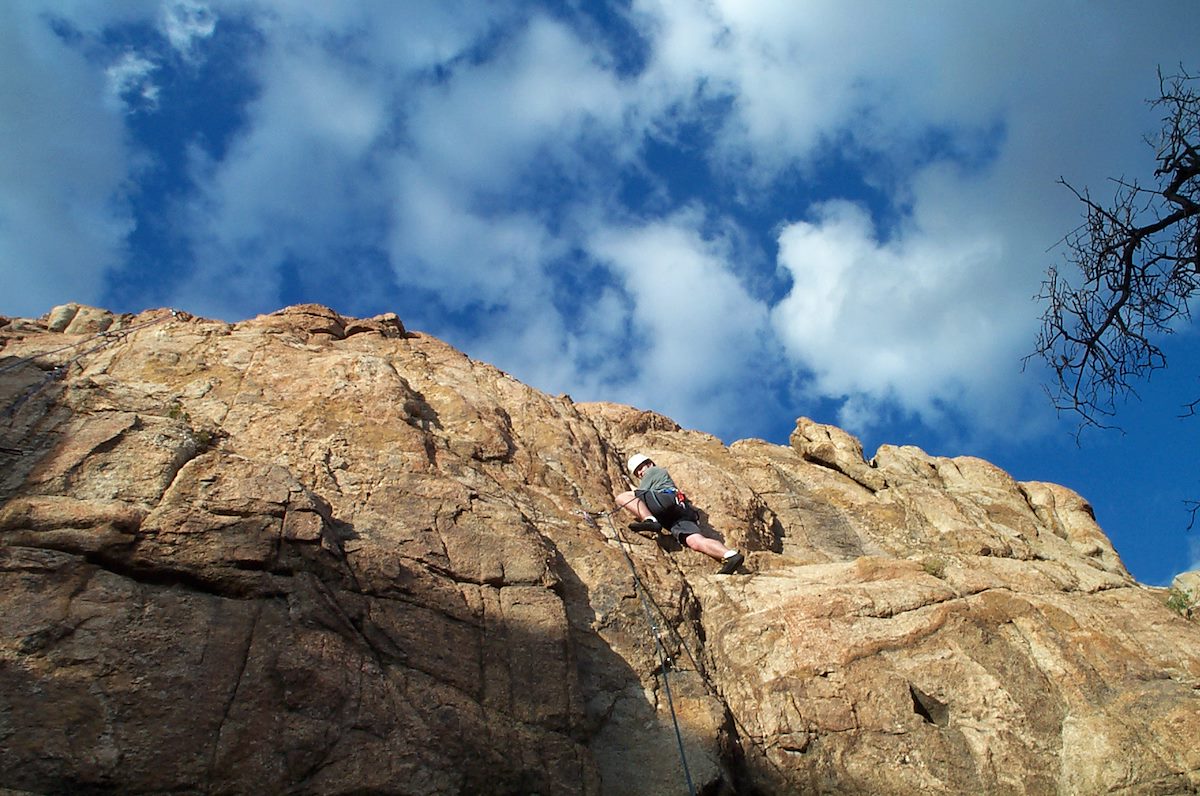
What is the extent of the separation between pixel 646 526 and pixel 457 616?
433cm

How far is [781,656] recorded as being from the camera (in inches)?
398

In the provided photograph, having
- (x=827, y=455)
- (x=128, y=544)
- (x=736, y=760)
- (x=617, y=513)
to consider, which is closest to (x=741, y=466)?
(x=827, y=455)

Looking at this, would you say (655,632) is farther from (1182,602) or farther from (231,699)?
(1182,602)

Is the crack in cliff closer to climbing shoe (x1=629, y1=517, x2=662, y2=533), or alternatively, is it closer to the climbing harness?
the climbing harness

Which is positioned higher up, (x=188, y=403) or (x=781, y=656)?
(x=188, y=403)

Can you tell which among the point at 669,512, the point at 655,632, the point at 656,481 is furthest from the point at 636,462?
the point at 655,632

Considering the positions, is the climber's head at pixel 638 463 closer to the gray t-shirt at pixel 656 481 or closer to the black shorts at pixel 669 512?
the gray t-shirt at pixel 656 481

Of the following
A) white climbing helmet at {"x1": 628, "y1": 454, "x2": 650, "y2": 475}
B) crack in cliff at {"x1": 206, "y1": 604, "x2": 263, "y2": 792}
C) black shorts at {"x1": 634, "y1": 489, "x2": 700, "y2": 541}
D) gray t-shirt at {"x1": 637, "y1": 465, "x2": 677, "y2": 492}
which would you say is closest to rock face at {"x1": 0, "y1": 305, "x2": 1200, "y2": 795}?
crack in cliff at {"x1": 206, "y1": 604, "x2": 263, "y2": 792}

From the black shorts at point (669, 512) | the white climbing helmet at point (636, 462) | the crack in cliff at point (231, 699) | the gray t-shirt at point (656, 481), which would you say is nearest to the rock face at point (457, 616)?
the crack in cliff at point (231, 699)

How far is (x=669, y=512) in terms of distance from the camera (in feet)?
41.3

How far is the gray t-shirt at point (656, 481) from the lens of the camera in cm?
1276

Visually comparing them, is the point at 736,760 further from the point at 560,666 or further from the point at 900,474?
the point at 900,474

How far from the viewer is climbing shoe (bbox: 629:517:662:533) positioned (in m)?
12.1

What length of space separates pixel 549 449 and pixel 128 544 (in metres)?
7.35
